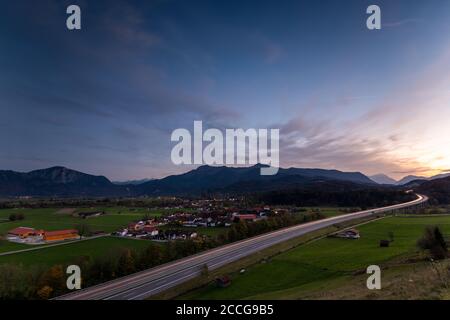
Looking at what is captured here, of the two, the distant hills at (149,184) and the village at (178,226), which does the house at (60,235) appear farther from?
the distant hills at (149,184)

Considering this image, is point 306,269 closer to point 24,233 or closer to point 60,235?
point 60,235

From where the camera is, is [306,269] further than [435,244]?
Yes

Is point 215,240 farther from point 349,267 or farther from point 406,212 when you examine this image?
point 406,212

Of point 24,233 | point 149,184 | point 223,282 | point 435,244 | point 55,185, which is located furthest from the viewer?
point 55,185

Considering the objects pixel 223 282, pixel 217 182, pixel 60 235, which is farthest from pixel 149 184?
pixel 223 282

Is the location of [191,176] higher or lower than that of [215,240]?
higher

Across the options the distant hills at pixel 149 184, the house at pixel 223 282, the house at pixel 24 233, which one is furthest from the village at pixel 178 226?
the distant hills at pixel 149 184
